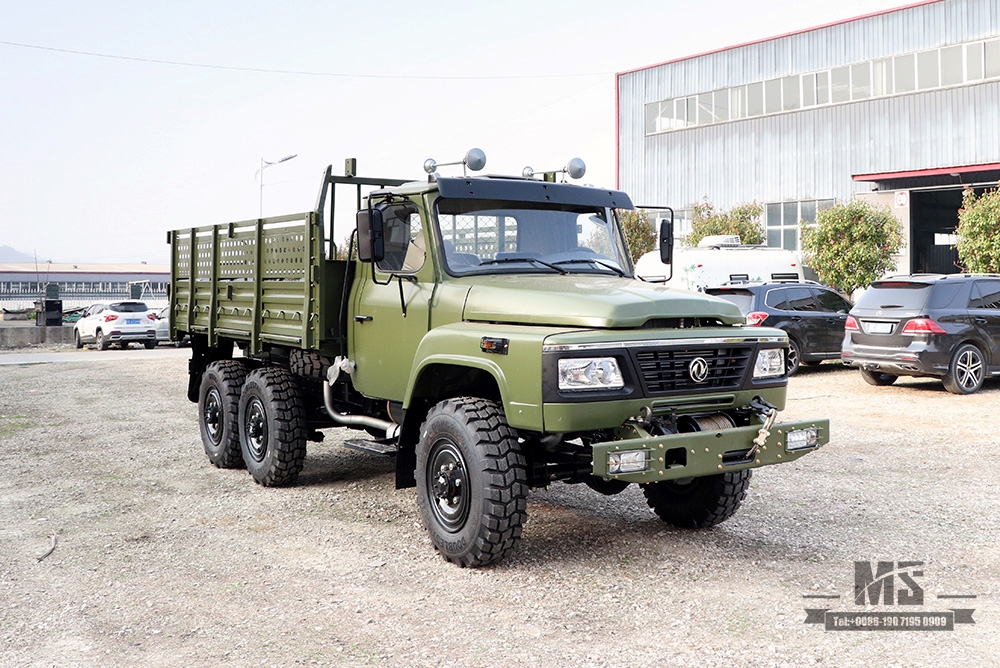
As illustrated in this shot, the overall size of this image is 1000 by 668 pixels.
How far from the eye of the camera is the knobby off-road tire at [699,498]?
6457 mm

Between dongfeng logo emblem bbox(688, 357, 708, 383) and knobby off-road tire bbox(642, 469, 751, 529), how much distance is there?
0.96m

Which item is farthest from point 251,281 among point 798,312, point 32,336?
point 32,336

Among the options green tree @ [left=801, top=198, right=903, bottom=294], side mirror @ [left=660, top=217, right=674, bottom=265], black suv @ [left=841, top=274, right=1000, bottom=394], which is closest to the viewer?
side mirror @ [left=660, top=217, right=674, bottom=265]

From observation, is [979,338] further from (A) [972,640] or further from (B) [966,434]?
(A) [972,640]

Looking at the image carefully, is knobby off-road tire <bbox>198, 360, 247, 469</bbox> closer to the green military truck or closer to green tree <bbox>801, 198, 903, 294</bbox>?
the green military truck

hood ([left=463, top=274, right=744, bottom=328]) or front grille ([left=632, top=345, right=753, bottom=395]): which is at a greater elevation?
hood ([left=463, top=274, right=744, bottom=328])

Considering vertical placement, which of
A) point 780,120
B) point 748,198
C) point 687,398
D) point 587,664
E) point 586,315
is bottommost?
point 587,664

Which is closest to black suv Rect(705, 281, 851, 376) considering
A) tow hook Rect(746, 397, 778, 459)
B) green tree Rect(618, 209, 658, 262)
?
tow hook Rect(746, 397, 778, 459)

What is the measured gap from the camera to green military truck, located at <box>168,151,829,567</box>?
5410 millimetres

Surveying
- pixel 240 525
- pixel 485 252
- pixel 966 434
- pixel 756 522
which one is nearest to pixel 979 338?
pixel 966 434

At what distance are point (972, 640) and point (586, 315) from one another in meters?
2.45

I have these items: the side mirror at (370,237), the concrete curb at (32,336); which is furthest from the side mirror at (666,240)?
the concrete curb at (32,336)

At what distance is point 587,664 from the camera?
4.29 meters

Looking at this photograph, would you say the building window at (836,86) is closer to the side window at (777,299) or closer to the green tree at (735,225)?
the green tree at (735,225)
